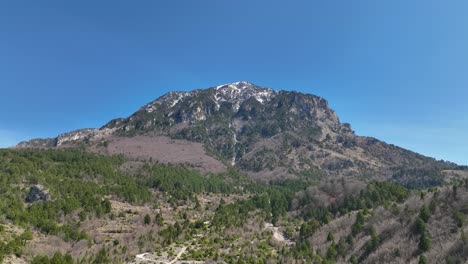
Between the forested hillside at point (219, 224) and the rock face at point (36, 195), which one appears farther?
the rock face at point (36, 195)

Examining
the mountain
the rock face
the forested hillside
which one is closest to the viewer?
the mountain

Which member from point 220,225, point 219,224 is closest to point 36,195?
point 219,224

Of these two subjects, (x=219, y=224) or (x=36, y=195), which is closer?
(x=219, y=224)

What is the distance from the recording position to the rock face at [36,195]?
113463 millimetres

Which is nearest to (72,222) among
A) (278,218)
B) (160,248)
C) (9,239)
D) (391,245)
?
(9,239)

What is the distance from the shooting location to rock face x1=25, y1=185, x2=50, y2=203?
113 m

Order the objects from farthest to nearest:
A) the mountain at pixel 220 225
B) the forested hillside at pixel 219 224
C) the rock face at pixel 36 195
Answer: the rock face at pixel 36 195
the forested hillside at pixel 219 224
the mountain at pixel 220 225

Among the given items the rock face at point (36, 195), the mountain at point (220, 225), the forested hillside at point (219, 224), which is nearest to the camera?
the mountain at point (220, 225)

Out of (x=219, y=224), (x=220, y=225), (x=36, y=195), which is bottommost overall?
(x=220, y=225)

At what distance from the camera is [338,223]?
93250 mm

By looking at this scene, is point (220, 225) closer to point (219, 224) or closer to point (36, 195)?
point (219, 224)

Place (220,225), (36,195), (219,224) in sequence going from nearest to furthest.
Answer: (220,225) < (219,224) < (36,195)

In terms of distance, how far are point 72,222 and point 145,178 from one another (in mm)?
90392

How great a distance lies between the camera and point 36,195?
11400 cm
